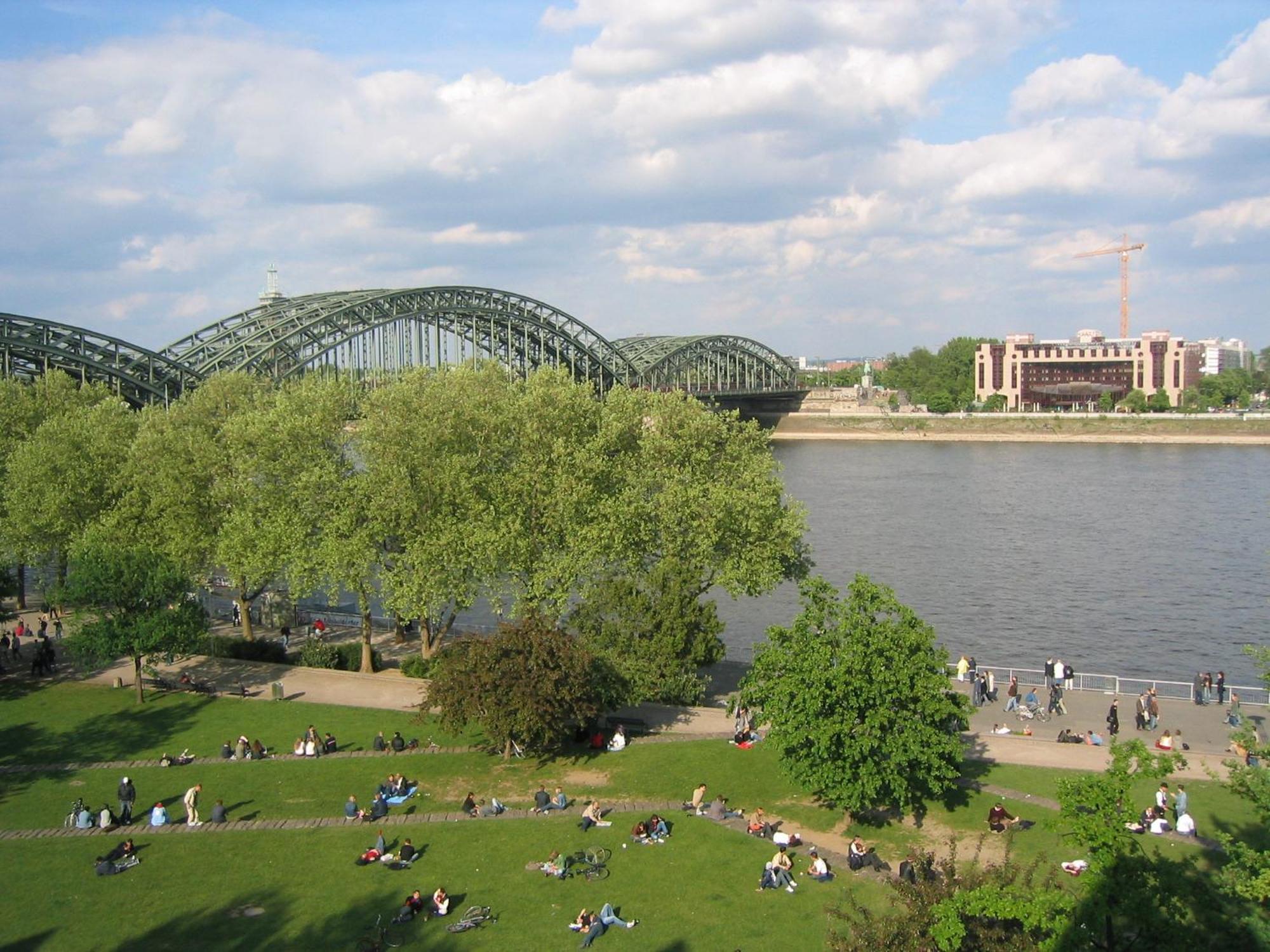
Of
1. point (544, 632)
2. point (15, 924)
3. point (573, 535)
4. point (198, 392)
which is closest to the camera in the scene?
point (15, 924)

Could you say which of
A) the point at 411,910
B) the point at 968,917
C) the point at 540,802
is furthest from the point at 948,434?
the point at 968,917

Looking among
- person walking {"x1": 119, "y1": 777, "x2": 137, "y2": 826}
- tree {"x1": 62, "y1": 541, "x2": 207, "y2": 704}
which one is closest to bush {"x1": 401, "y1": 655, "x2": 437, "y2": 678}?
tree {"x1": 62, "y1": 541, "x2": 207, "y2": 704}

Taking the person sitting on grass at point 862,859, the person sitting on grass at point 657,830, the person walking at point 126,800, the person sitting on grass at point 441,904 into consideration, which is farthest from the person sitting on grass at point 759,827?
the person walking at point 126,800

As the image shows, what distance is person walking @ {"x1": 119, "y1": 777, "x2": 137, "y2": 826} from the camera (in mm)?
17016

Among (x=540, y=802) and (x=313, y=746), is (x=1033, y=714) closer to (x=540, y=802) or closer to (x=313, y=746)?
(x=540, y=802)

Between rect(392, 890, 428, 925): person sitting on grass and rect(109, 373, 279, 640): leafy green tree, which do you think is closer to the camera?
rect(392, 890, 428, 925): person sitting on grass

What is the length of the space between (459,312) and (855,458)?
38.2m

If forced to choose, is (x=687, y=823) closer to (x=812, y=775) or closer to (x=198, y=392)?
(x=812, y=775)

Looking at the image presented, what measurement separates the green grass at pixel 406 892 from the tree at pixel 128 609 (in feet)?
23.1

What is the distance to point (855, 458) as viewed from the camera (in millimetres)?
91688

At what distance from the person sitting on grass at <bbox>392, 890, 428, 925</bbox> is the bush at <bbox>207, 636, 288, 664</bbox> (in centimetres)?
1412

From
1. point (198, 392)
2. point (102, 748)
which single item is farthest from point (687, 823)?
point (198, 392)

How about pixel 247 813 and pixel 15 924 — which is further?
pixel 247 813

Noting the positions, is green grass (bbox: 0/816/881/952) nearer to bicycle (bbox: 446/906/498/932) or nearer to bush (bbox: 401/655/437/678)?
bicycle (bbox: 446/906/498/932)
